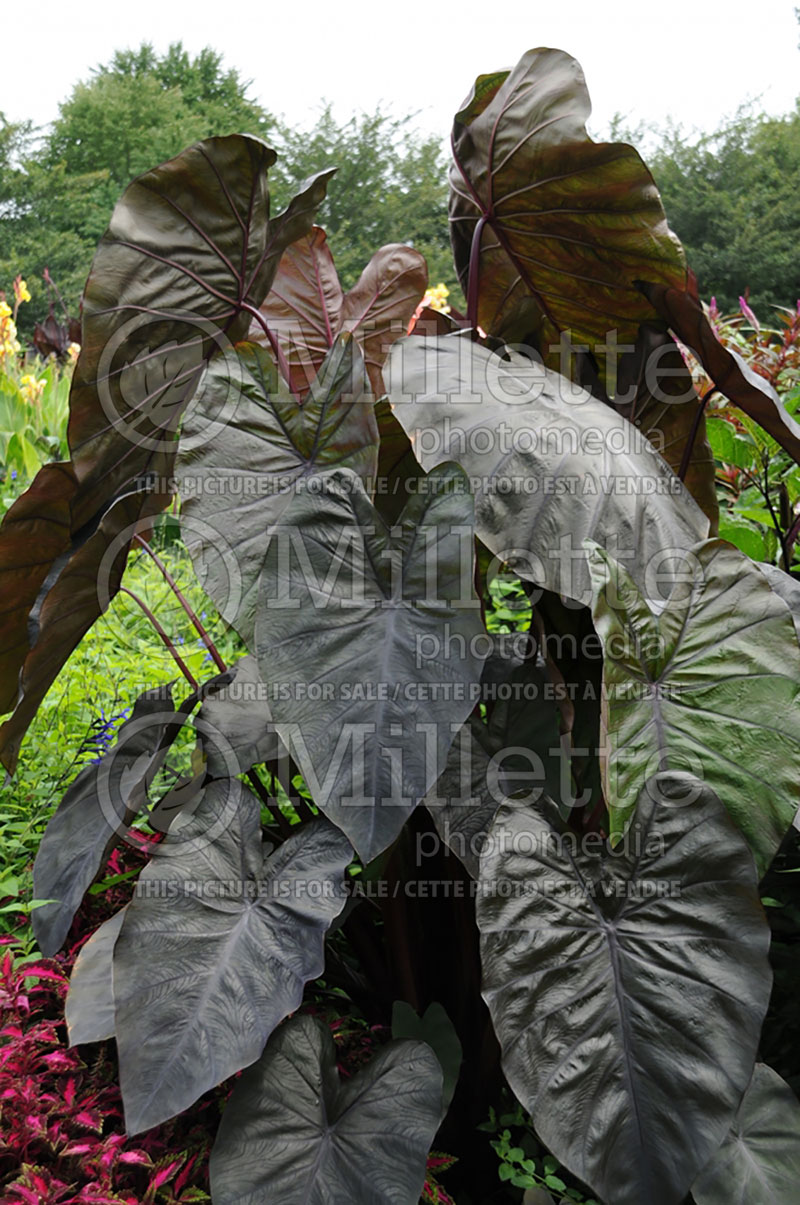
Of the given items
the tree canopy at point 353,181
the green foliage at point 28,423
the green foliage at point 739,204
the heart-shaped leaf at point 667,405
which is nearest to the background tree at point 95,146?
the tree canopy at point 353,181

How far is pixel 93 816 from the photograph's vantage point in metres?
1.06

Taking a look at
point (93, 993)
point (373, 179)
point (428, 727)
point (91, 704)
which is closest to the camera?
point (428, 727)

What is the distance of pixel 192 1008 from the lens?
803 millimetres

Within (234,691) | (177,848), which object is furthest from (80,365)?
(177,848)

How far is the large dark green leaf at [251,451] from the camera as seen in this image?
0.95 m

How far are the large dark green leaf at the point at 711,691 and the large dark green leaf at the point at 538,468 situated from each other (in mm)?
40

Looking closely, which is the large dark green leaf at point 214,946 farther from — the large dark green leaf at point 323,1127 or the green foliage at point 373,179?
the green foliage at point 373,179

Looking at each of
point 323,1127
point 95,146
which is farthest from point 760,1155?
point 95,146

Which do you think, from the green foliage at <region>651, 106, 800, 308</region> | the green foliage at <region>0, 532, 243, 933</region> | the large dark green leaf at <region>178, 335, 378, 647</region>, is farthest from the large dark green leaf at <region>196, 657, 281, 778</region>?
the green foliage at <region>651, 106, 800, 308</region>

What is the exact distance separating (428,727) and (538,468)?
26cm

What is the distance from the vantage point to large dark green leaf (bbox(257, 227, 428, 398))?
149cm

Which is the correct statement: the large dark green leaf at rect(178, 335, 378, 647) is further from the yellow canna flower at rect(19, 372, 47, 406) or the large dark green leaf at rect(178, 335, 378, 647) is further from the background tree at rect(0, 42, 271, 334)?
the background tree at rect(0, 42, 271, 334)

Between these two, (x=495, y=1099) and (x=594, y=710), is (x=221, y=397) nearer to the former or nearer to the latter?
(x=594, y=710)

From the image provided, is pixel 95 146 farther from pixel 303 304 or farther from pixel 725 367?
pixel 725 367
